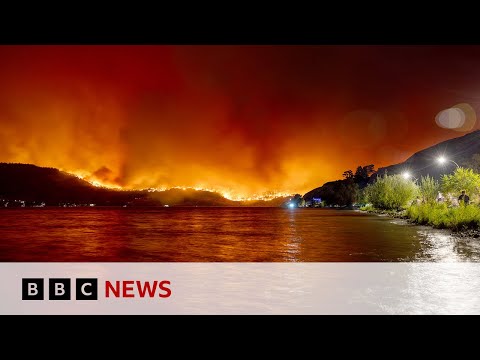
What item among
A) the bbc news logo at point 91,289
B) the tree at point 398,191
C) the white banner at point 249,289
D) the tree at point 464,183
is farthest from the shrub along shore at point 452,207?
the bbc news logo at point 91,289

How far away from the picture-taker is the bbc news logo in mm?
16031

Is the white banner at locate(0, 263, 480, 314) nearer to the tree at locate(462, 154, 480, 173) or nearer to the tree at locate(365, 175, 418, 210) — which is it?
the tree at locate(462, 154, 480, 173)

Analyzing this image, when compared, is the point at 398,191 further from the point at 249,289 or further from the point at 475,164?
the point at 249,289

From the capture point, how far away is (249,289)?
17172 mm

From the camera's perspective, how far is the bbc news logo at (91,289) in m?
16.0

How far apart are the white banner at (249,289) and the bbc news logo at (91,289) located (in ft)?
0.10

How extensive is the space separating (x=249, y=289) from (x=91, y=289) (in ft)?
17.3


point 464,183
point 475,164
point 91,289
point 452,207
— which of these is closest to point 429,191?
point 464,183

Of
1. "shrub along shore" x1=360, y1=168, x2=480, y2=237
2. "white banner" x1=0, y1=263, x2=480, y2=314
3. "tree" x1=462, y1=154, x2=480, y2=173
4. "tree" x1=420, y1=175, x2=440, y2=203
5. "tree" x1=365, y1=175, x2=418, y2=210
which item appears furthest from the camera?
"tree" x1=365, y1=175, x2=418, y2=210

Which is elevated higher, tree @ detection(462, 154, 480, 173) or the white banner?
tree @ detection(462, 154, 480, 173)

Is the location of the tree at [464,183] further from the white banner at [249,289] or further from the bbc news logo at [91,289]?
the bbc news logo at [91,289]

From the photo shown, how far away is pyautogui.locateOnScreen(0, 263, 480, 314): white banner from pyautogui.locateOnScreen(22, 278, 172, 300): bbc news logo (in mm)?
30

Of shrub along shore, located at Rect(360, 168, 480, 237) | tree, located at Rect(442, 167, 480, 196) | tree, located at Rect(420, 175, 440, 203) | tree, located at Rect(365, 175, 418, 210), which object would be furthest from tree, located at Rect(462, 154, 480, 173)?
tree, located at Rect(442, 167, 480, 196)
